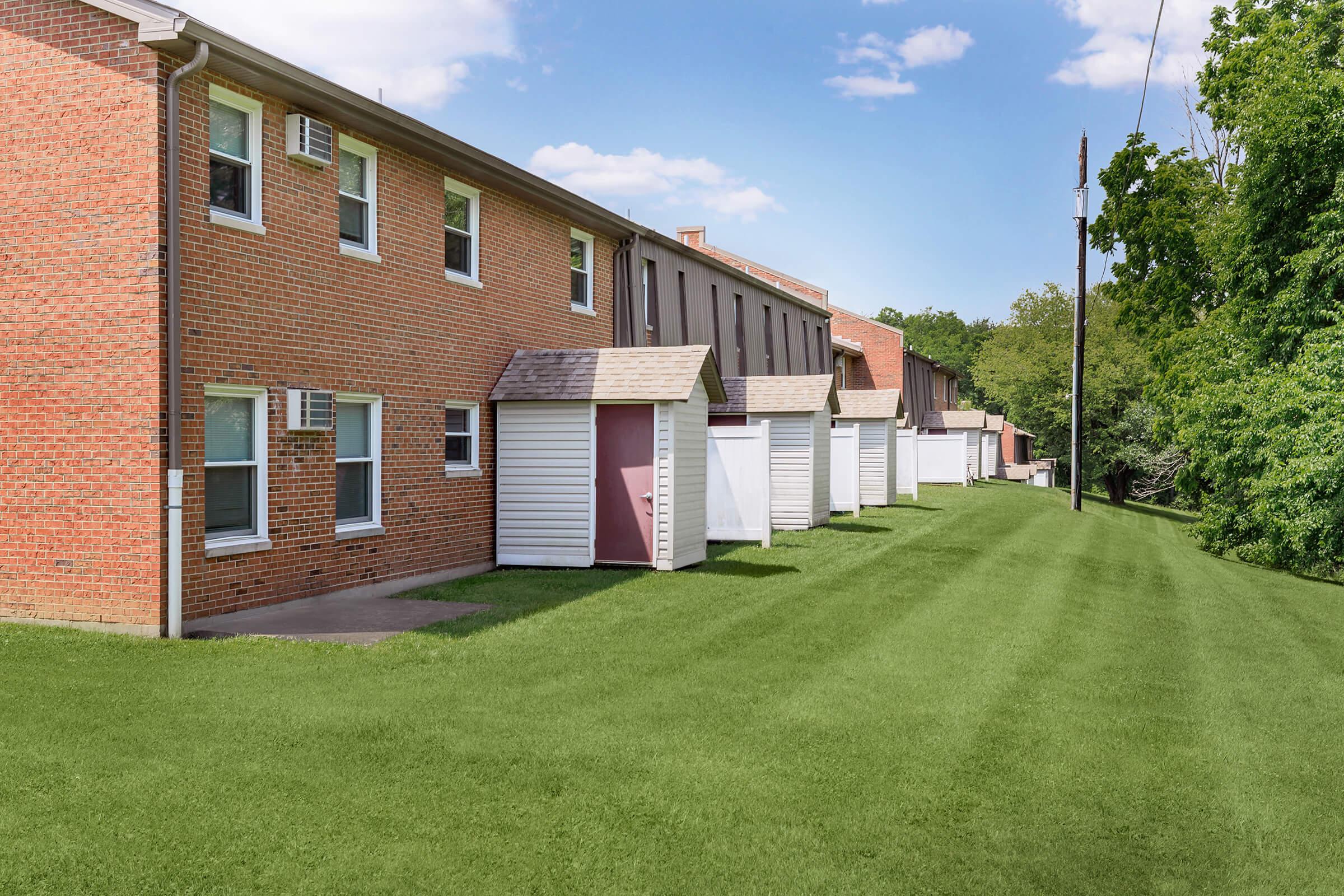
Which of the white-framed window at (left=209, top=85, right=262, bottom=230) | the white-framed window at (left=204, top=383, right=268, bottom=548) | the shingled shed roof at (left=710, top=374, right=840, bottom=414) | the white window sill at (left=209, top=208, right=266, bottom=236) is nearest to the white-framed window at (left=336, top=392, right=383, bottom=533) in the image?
→ the white-framed window at (left=204, top=383, right=268, bottom=548)

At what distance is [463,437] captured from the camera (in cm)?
1434

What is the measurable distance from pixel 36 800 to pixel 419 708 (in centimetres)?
241

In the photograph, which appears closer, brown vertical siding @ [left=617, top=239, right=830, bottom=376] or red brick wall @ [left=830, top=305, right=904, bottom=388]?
brown vertical siding @ [left=617, top=239, right=830, bottom=376]

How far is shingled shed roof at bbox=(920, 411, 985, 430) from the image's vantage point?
46438 millimetres

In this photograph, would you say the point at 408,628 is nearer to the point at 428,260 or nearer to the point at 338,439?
the point at 338,439

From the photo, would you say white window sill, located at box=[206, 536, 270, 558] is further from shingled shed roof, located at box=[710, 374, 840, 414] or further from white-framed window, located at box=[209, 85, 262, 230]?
shingled shed roof, located at box=[710, 374, 840, 414]

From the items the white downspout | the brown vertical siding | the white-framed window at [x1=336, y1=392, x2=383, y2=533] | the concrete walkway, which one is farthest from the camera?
the brown vertical siding

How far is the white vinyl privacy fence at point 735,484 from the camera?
59.4 ft

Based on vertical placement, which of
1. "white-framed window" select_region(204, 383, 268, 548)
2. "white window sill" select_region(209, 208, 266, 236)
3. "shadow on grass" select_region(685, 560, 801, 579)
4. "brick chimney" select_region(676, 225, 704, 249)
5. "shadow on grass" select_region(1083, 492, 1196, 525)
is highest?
"brick chimney" select_region(676, 225, 704, 249)

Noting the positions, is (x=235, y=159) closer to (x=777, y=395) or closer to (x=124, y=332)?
(x=124, y=332)

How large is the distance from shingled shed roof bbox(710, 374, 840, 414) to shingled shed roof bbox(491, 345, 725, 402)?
5328mm

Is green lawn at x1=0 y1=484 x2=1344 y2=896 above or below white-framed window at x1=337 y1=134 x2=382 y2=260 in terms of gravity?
below

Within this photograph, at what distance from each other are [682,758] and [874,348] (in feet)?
134

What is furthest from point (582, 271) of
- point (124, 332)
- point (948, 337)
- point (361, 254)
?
point (948, 337)
